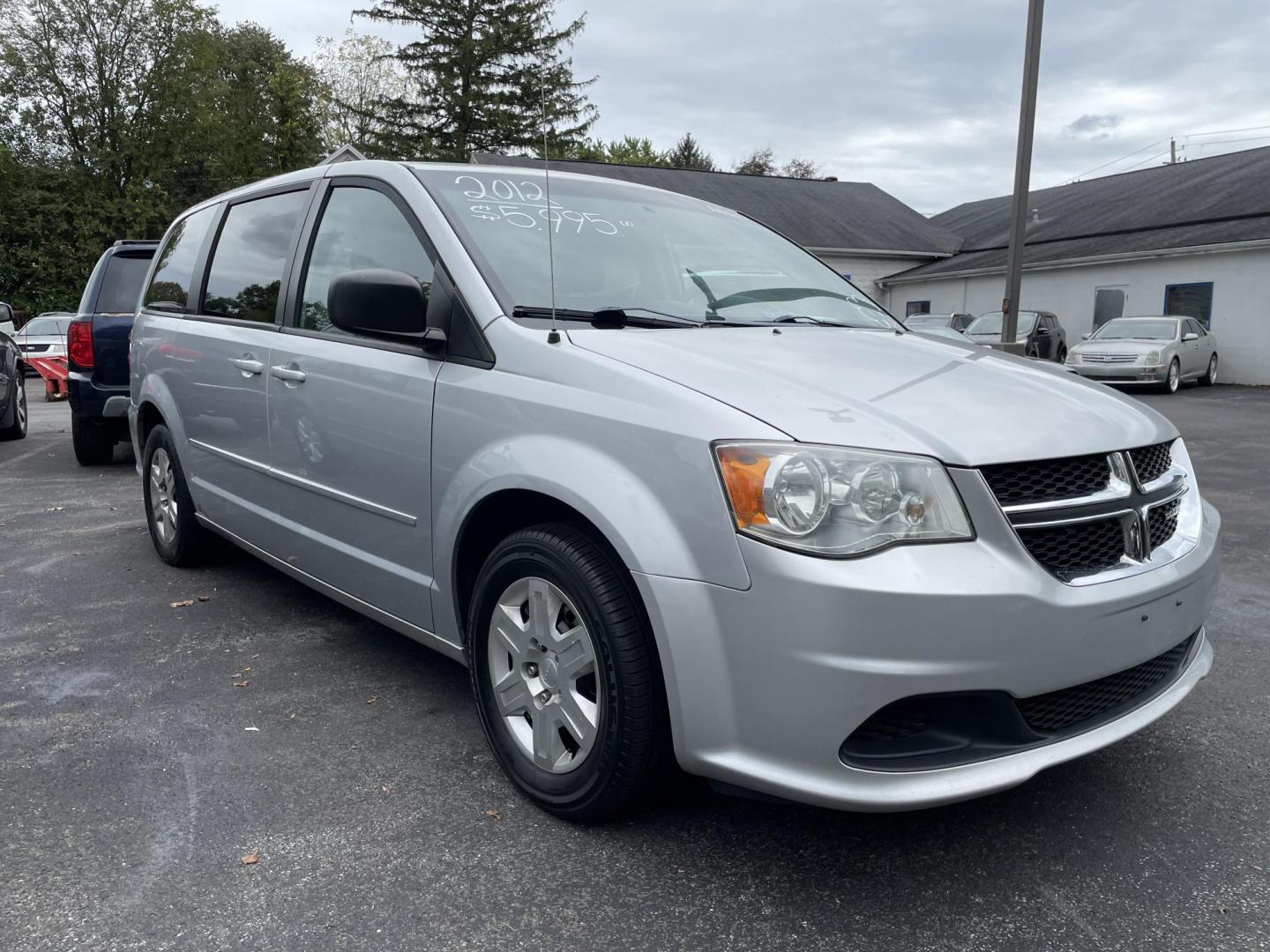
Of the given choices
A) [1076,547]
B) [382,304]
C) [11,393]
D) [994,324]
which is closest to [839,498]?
[1076,547]

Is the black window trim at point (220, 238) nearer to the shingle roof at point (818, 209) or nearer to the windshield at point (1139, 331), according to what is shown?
the windshield at point (1139, 331)

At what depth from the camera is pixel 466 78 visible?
39.8 meters

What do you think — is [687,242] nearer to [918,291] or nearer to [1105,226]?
[1105,226]

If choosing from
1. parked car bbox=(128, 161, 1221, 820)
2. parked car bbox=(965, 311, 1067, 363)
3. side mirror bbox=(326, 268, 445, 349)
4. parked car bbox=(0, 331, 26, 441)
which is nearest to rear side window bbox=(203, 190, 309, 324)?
parked car bbox=(128, 161, 1221, 820)

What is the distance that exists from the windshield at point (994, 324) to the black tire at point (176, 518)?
58.2 feet

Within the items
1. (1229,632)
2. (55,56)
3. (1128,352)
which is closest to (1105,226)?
(1128,352)

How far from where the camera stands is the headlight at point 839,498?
7.04ft

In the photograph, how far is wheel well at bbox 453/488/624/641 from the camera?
8.68 ft

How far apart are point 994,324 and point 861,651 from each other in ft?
65.9

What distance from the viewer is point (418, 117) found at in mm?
40406

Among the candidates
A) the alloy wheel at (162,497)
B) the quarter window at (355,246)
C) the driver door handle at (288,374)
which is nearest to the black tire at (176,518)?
the alloy wheel at (162,497)

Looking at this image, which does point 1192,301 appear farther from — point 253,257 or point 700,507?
point 700,507

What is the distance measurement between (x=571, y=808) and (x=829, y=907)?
0.68m

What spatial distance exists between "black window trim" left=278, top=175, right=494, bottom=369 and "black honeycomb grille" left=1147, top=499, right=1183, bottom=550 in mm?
1764
